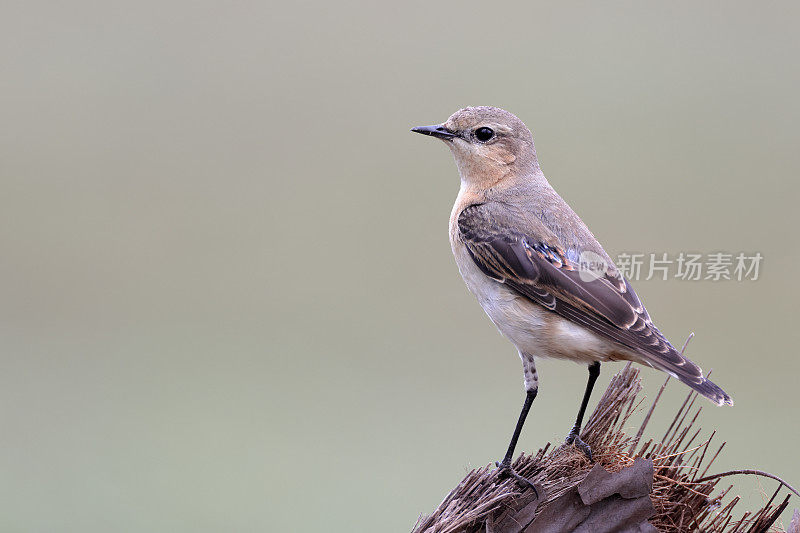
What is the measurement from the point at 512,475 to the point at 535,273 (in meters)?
1.28

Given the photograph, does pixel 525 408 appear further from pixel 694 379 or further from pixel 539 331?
pixel 694 379

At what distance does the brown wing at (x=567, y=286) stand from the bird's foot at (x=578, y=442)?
536 millimetres

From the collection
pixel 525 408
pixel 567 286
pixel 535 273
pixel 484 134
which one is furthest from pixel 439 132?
pixel 525 408

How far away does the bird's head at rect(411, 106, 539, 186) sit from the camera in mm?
4984

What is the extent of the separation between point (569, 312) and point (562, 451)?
831mm

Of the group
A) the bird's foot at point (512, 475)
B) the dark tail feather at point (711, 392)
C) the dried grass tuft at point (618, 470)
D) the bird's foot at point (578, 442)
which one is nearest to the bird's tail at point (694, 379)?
the dark tail feather at point (711, 392)

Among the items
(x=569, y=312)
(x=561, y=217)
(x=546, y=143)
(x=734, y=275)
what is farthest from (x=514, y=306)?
(x=546, y=143)

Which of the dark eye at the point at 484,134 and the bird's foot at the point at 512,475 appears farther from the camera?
the dark eye at the point at 484,134

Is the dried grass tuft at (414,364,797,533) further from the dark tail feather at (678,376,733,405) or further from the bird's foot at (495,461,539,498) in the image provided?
the dark tail feather at (678,376,733,405)

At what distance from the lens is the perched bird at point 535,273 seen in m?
4.16

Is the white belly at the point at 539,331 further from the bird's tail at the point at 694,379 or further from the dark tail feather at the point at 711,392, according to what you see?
the dark tail feather at the point at 711,392

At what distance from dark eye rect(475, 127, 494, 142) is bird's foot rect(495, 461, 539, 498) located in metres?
2.13

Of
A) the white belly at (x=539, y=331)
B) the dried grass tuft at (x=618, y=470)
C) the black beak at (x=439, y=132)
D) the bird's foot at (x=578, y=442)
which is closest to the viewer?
the dried grass tuft at (x=618, y=470)

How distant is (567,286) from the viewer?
170 inches
